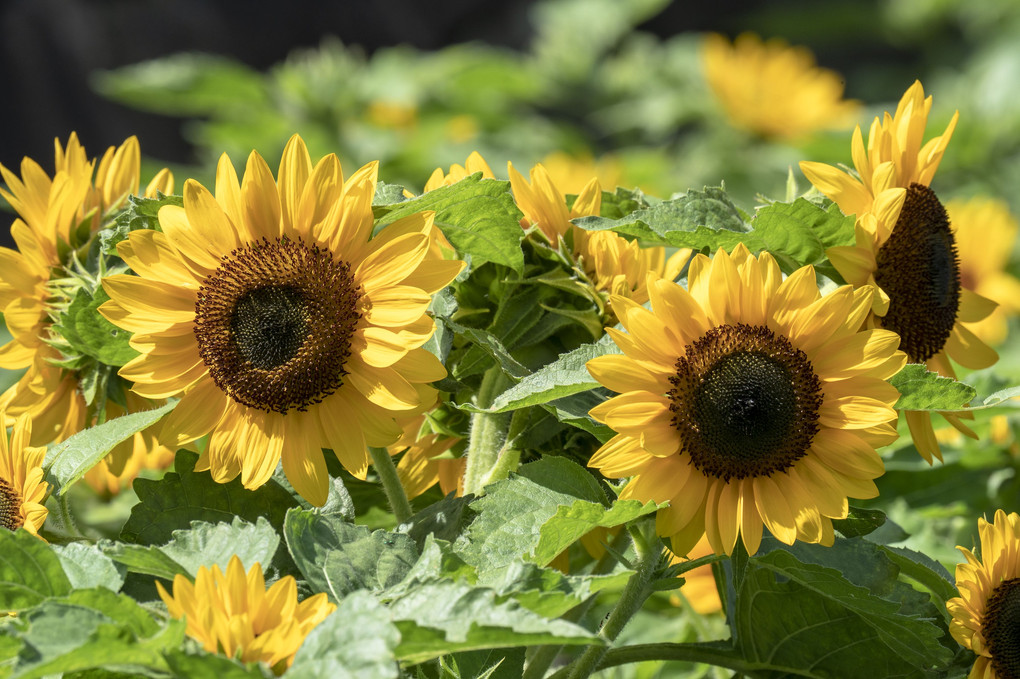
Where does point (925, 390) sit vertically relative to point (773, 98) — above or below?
above

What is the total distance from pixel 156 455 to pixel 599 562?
0.45 metres

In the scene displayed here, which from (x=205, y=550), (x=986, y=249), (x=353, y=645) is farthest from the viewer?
(x=986, y=249)

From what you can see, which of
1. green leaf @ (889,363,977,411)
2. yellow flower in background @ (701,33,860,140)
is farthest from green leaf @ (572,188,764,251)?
yellow flower in background @ (701,33,860,140)

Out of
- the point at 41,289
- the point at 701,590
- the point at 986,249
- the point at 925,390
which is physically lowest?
the point at 986,249

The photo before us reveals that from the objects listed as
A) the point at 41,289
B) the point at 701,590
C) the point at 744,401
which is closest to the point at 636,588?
the point at 744,401

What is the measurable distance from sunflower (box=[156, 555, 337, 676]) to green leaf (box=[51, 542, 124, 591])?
0.19 ft

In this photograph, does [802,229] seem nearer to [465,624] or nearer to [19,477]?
[465,624]

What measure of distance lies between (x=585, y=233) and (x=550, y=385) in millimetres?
167

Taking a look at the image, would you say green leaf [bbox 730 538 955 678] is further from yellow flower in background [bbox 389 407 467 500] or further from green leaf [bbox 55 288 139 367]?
green leaf [bbox 55 288 139 367]

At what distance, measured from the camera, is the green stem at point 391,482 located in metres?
0.69

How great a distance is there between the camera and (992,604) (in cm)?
68

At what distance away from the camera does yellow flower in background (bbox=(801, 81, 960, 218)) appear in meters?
0.69

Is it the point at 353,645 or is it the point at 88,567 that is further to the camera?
the point at 88,567

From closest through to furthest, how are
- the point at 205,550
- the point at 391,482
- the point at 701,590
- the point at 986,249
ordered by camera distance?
the point at 205,550 < the point at 391,482 < the point at 701,590 < the point at 986,249
